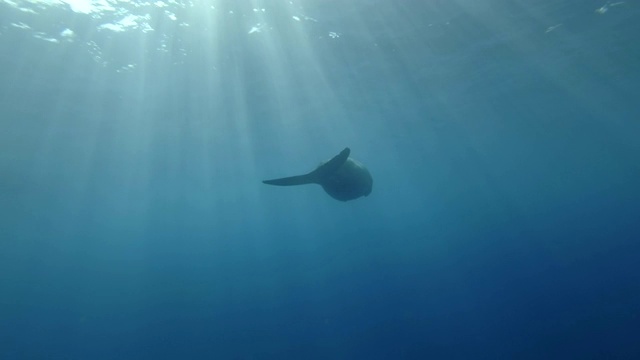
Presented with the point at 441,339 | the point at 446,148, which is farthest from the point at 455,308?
the point at 446,148

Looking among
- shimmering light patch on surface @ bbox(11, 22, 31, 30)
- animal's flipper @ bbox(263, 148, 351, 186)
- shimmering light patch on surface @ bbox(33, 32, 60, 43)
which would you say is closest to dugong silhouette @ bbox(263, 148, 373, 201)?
animal's flipper @ bbox(263, 148, 351, 186)

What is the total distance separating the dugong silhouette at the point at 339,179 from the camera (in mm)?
5855

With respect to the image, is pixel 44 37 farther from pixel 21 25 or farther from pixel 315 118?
pixel 315 118

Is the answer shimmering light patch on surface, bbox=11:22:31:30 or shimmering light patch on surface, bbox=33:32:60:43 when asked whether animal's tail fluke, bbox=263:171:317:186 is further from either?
shimmering light patch on surface, bbox=33:32:60:43

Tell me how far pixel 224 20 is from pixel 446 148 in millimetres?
31393

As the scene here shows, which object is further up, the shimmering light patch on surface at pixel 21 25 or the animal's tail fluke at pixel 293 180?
the shimmering light patch on surface at pixel 21 25

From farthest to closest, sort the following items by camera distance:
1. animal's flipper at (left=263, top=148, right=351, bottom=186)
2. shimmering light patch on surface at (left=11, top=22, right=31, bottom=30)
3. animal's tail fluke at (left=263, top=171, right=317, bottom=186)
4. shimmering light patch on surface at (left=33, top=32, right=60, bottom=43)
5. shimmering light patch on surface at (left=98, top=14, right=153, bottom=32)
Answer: shimmering light patch on surface at (left=33, top=32, right=60, bottom=43)
shimmering light patch on surface at (left=98, top=14, right=153, bottom=32)
shimmering light patch on surface at (left=11, top=22, right=31, bottom=30)
animal's tail fluke at (left=263, top=171, right=317, bottom=186)
animal's flipper at (left=263, top=148, right=351, bottom=186)

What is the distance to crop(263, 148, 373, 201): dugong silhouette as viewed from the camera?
5855 mm

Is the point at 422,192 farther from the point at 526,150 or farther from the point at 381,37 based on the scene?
the point at 381,37

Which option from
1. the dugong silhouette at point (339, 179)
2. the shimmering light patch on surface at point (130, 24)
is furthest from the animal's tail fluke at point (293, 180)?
the shimmering light patch on surface at point (130, 24)

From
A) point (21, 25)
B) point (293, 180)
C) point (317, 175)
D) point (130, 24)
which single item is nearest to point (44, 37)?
point (21, 25)

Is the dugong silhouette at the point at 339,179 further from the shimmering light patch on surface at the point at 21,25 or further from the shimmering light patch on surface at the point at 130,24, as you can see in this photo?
the shimmering light patch on surface at the point at 21,25

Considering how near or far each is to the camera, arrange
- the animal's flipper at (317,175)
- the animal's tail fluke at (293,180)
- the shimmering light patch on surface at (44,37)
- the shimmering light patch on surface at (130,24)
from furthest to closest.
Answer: the shimmering light patch on surface at (44,37)
the shimmering light patch on surface at (130,24)
the animal's tail fluke at (293,180)
the animal's flipper at (317,175)

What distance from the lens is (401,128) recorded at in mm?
31844
